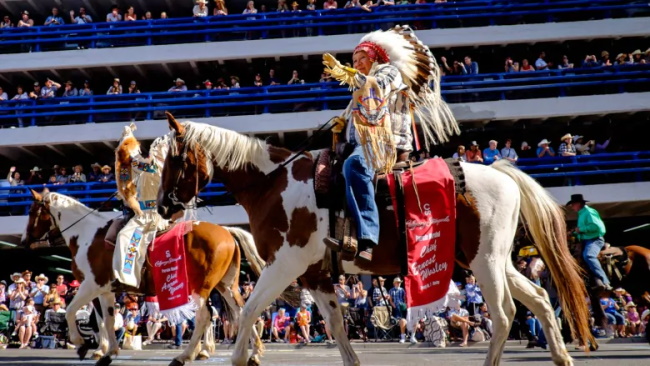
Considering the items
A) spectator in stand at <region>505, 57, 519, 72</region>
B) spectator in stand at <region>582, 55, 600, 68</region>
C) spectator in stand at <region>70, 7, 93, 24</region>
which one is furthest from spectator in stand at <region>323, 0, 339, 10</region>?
spectator in stand at <region>582, 55, 600, 68</region>

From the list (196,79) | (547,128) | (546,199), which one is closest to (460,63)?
(547,128)

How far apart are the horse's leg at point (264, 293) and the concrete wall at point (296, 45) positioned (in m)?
20.6

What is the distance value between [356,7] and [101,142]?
10978mm

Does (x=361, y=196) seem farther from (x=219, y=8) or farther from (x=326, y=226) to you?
(x=219, y=8)

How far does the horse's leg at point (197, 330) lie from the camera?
904cm

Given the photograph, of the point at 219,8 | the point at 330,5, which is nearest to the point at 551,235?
the point at 330,5

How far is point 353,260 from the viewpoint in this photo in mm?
6746

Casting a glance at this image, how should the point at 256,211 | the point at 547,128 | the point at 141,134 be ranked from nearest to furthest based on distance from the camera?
1. the point at 256,211
2. the point at 141,134
3. the point at 547,128

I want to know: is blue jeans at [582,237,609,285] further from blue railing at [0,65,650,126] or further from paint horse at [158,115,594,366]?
blue railing at [0,65,650,126]

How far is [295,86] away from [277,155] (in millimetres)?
18550

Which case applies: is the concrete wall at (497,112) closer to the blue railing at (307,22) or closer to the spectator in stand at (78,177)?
the spectator in stand at (78,177)

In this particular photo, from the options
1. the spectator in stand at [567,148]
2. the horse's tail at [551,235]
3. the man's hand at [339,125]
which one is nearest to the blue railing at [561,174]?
the spectator in stand at [567,148]

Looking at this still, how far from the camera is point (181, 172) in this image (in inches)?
284

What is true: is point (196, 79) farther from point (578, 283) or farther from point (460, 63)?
point (578, 283)
